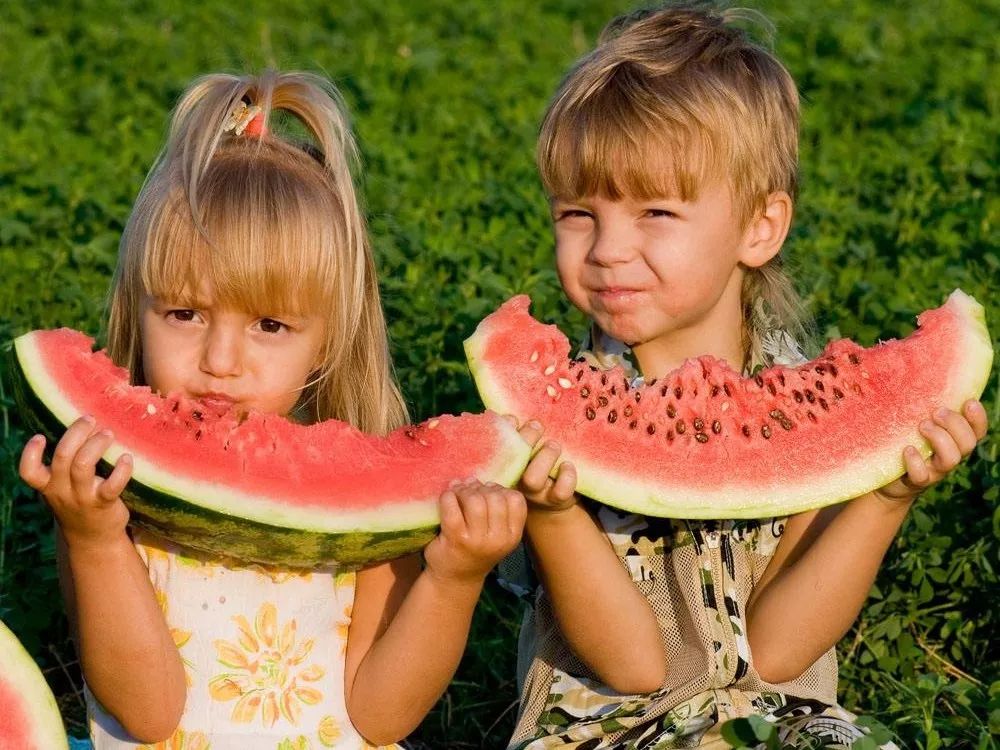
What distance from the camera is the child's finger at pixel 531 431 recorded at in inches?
112

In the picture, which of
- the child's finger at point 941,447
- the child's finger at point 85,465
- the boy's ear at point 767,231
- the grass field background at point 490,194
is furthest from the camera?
the grass field background at point 490,194

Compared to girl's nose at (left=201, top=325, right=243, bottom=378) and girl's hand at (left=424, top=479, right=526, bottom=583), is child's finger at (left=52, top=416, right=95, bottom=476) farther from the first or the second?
girl's hand at (left=424, top=479, right=526, bottom=583)

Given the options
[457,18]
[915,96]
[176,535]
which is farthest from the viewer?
[457,18]

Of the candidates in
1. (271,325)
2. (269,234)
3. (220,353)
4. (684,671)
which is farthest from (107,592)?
(684,671)

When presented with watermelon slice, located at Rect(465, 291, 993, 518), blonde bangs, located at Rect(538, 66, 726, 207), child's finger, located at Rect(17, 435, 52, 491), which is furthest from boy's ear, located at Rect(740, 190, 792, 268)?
child's finger, located at Rect(17, 435, 52, 491)

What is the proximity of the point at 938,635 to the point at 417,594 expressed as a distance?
1.68 meters

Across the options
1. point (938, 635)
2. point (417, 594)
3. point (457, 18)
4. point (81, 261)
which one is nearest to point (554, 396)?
point (417, 594)

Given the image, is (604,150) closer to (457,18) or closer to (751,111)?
(751,111)

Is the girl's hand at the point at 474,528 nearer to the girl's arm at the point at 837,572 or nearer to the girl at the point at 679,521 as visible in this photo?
the girl at the point at 679,521

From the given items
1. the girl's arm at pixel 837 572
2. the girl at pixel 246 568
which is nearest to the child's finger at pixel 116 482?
the girl at pixel 246 568

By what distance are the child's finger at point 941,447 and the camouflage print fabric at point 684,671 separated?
1.47ft

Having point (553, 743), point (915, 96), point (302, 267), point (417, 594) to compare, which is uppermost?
point (302, 267)

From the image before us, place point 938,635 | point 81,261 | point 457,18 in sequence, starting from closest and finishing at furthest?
point 938,635
point 81,261
point 457,18

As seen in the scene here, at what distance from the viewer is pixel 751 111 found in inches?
125
